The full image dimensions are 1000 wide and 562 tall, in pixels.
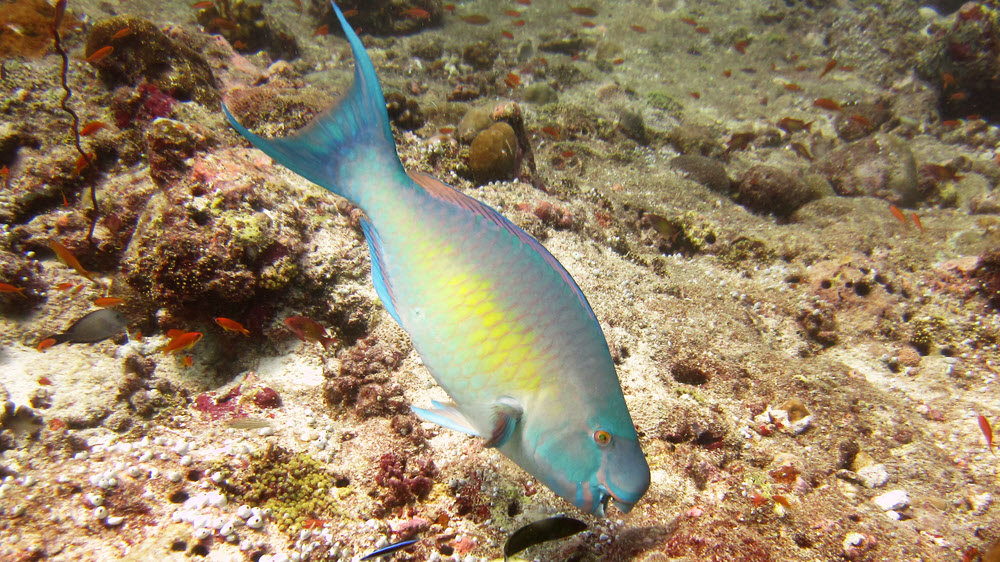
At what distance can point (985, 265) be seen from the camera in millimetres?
4262

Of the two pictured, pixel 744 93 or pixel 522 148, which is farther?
pixel 744 93

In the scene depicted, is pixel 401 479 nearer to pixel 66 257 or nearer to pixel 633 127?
pixel 66 257

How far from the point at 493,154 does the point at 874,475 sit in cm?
424

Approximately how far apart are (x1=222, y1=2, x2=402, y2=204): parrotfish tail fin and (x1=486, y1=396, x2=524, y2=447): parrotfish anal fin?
3.23ft

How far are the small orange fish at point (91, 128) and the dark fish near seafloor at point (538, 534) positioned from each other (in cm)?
521

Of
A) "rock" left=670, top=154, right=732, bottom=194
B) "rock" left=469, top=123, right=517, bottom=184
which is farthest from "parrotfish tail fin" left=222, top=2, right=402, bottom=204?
"rock" left=670, top=154, right=732, bottom=194

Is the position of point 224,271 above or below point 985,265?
below

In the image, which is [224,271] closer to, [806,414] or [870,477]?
[806,414]

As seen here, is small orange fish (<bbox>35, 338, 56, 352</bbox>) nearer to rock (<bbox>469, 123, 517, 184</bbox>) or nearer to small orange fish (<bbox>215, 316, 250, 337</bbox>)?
small orange fish (<bbox>215, 316, 250, 337</bbox>)

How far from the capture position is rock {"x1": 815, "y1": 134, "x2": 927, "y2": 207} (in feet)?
23.4

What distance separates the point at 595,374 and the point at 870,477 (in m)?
2.59

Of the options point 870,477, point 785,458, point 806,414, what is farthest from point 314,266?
point 870,477

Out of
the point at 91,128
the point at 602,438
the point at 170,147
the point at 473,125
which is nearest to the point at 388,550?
the point at 602,438

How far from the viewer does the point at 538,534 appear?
192 cm
